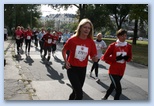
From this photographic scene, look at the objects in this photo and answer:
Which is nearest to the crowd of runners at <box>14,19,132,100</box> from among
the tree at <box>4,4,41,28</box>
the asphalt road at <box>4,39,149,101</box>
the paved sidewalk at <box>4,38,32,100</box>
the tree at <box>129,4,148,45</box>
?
the tree at <box>4,4,41,28</box>

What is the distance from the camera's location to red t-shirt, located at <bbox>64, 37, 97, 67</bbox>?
3.86 m

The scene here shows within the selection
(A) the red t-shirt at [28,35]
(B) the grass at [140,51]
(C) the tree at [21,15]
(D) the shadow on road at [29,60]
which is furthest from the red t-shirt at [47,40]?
(B) the grass at [140,51]

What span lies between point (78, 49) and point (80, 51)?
4 cm

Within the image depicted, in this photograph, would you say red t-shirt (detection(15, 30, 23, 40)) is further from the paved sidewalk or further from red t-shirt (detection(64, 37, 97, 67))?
red t-shirt (detection(64, 37, 97, 67))

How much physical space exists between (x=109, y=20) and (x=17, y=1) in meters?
1.53

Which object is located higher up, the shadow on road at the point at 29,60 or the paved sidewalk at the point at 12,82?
the shadow on road at the point at 29,60

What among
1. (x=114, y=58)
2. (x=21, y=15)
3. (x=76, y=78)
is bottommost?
(x=76, y=78)

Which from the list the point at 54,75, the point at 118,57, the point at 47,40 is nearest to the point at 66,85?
the point at 54,75

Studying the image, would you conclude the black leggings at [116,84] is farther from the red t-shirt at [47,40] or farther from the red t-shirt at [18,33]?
the red t-shirt at [47,40]

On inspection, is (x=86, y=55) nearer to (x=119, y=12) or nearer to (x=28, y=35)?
(x=119, y=12)

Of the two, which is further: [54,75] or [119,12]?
[54,75]

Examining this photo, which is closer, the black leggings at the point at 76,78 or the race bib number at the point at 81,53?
the black leggings at the point at 76,78

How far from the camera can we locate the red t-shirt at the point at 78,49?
3862 millimetres

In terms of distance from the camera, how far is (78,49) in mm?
3885
